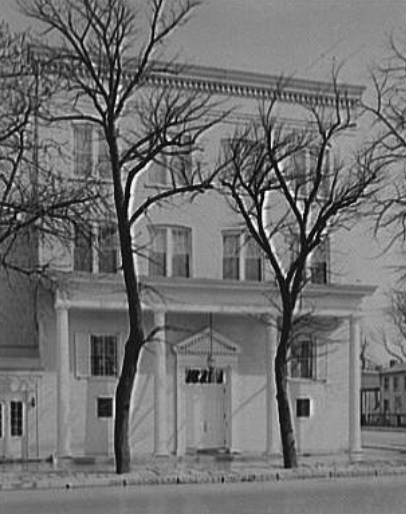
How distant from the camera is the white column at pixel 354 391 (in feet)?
126

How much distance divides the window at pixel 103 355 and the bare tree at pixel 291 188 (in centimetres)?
555

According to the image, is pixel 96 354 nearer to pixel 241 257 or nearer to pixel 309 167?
pixel 241 257

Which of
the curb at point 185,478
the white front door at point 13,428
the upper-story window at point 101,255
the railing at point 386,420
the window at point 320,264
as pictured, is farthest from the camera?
the railing at point 386,420

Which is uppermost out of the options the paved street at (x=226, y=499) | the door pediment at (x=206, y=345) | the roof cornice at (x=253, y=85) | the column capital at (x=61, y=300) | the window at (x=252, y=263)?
the roof cornice at (x=253, y=85)

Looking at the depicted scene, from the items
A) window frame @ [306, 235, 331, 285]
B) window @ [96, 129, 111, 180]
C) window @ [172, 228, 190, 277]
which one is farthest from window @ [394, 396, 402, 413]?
window @ [96, 129, 111, 180]

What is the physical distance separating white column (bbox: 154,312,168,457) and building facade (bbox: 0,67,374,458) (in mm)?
42

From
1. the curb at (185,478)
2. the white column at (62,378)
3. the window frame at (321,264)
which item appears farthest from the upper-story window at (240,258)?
the curb at (185,478)

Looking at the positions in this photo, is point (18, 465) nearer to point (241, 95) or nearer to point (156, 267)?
point (156, 267)

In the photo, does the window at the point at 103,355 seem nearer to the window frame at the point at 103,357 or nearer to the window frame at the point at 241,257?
the window frame at the point at 103,357

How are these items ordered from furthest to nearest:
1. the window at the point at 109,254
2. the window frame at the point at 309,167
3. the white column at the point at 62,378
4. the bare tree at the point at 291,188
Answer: the window frame at the point at 309,167
the window at the point at 109,254
the white column at the point at 62,378
the bare tree at the point at 291,188

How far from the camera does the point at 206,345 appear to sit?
3722 cm

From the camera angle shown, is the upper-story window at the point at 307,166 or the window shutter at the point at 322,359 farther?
the window shutter at the point at 322,359

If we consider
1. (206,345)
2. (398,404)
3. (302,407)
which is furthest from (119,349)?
(398,404)

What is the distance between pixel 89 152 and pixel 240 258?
21.1 feet
